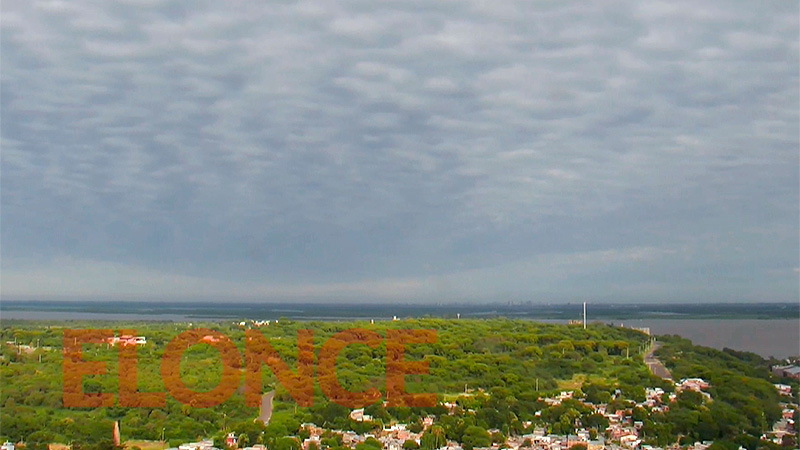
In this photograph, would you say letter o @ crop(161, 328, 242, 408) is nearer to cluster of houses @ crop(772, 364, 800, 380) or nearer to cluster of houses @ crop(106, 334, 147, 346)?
cluster of houses @ crop(106, 334, 147, 346)

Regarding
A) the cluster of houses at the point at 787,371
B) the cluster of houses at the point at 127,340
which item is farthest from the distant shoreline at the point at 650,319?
the cluster of houses at the point at 127,340

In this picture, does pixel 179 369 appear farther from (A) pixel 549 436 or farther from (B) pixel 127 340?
(A) pixel 549 436

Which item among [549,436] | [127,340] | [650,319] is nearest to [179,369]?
[127,340]

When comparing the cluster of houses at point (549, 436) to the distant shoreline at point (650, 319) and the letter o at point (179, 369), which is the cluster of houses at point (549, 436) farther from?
the distant shoreline at point (650, 319)

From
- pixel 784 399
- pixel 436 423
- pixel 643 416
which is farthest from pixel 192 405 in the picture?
pixel 784 399

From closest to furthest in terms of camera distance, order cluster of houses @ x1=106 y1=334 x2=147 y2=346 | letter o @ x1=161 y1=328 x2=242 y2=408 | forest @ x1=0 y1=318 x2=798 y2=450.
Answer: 1. forest @ x1=0 y1=318 x2=798 y2=450
2. letter o @ x1=161 y1=328 x2=242 y2=408
3. cluster of houses @ x1=106 y1=334 x2=147 y2=346

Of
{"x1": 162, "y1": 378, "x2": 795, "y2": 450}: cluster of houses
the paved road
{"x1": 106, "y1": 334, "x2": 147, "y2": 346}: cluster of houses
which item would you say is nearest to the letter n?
{"x1": 162, "y1": 378, "x2": 795, "y2": 450}: cluster of houses

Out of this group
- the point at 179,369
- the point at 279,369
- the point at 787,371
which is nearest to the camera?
the point at 179,369

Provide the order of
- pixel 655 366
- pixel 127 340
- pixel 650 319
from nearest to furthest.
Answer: pixel 655 366
pixel 127 340
pixel 650 319
